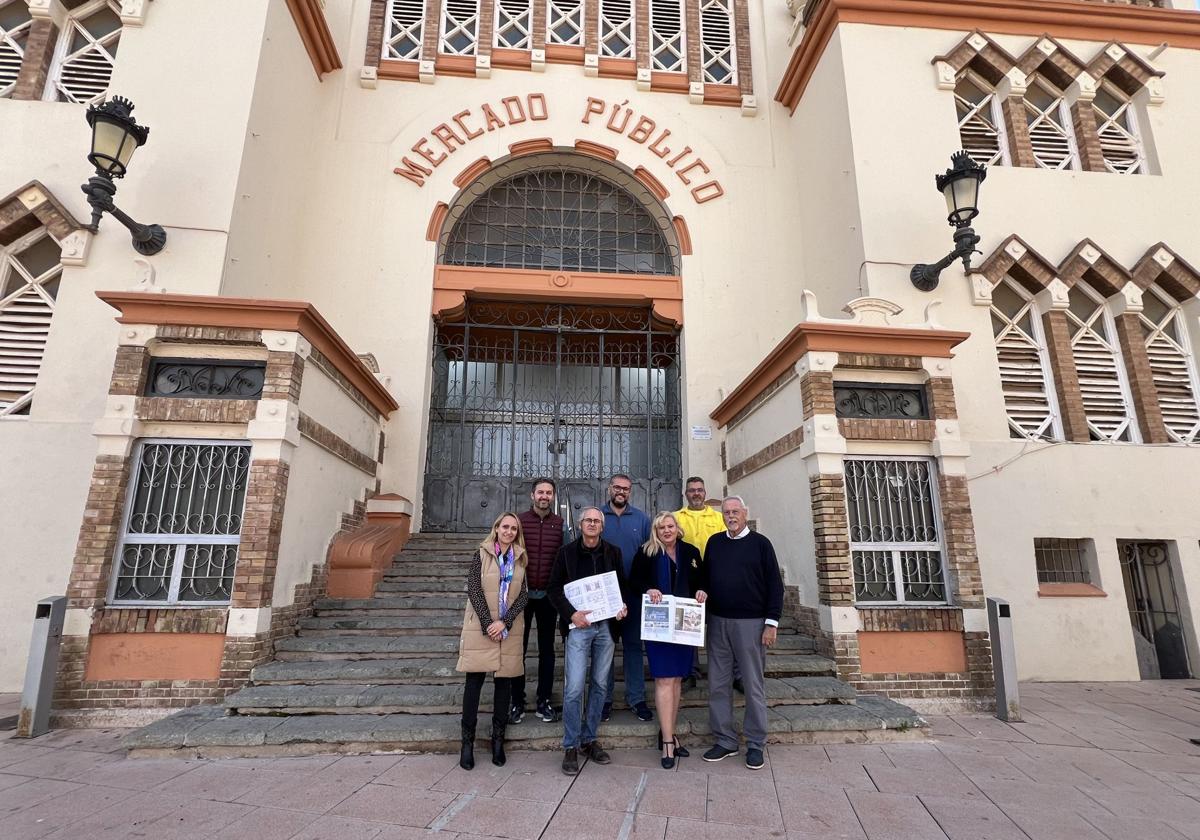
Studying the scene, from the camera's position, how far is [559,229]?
33.7 ft

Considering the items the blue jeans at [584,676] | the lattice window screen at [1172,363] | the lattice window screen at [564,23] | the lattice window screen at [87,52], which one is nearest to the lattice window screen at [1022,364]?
the lattice window screen at [1172,363]

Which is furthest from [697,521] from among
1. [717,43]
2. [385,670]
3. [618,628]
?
[717,43]

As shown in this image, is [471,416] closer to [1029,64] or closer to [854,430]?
[854,430]

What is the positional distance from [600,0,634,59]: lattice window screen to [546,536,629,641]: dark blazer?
9.65 metres

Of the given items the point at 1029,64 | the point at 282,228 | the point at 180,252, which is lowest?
the point at 180,252

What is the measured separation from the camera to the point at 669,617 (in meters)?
4.10

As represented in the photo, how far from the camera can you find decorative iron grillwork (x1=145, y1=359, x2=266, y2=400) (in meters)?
5.55

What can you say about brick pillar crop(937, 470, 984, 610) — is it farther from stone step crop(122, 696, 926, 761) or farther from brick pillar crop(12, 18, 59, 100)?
brick pillar crop(12, 18, 59, 100)

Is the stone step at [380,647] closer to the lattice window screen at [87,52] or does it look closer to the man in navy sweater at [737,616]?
the man in navy sweater at [737,616]

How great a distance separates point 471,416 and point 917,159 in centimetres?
757

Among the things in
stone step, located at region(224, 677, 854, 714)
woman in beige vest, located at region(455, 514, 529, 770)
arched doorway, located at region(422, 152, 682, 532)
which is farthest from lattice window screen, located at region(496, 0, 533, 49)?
stone step, located at region(224, 677, 854, 714)

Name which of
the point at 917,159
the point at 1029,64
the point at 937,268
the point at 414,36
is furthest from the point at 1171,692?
the point at 414,36

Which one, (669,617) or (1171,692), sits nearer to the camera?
(669,617)

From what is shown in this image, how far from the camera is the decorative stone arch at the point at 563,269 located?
31.4ft
